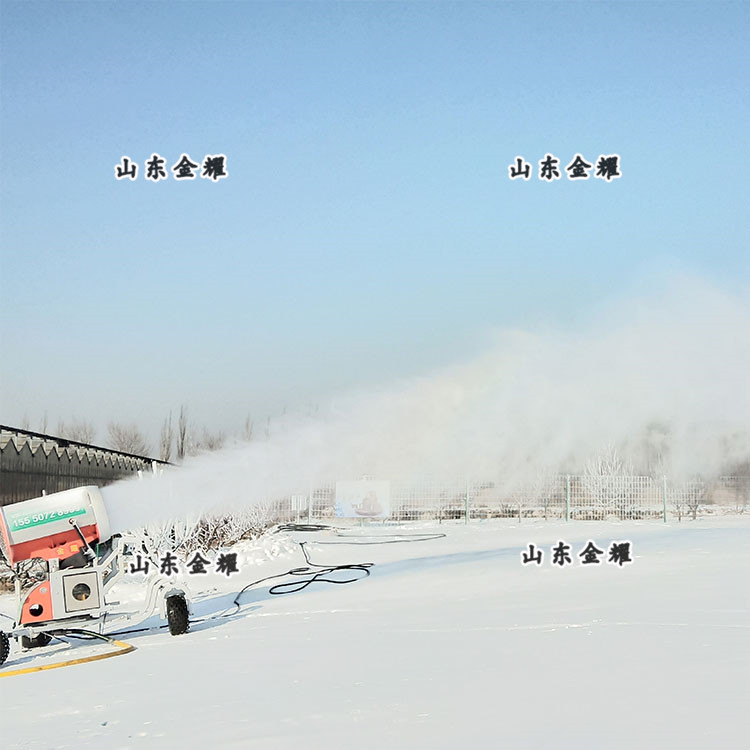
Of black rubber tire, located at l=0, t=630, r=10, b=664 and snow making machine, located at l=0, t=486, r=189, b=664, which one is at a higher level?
snow making machine, located at l=0, t=486, r=189, b=664

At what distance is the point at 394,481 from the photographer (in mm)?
33031

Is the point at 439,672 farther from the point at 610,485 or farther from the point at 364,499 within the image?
the point at 610,485

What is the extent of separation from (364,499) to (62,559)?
2169 cm

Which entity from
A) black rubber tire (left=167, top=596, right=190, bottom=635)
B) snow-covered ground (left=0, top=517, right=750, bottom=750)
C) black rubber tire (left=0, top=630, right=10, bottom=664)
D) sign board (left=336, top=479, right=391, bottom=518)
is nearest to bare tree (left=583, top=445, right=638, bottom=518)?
sign board (left=336, top=479, right=391, bottom=518)

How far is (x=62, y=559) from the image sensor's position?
12.2m

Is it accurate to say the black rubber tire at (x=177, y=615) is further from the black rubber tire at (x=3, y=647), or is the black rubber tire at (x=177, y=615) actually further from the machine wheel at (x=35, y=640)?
the black rubber tire at (x=3, y=647)

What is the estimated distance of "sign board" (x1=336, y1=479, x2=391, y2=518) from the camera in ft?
109

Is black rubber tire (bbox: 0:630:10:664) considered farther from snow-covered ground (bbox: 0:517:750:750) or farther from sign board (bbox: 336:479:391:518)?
sign board (bbox: 336:479:391:518)

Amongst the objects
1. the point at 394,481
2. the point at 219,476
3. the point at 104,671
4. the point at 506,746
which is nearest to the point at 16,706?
the point at 104,671

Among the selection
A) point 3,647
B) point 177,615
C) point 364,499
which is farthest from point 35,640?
point 364,499

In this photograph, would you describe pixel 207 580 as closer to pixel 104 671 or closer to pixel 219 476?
pixel 219 476

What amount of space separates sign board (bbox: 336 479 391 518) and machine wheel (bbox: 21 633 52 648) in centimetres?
2090

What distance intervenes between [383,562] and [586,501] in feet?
50.3

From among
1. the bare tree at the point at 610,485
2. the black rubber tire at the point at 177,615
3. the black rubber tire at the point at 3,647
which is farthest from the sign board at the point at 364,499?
the black rubber tire at the point at 3,647
